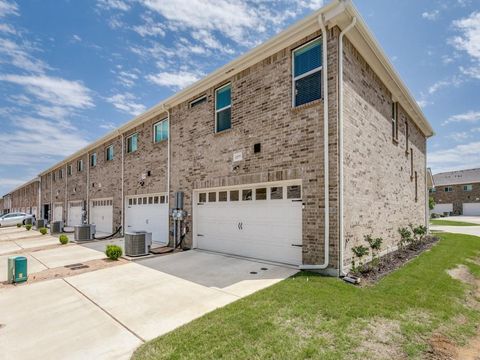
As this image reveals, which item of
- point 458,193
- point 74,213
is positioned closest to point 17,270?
point 74,213

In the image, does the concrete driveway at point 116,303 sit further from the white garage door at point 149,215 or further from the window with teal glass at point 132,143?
Answer: the window with teal glass at point 132,143

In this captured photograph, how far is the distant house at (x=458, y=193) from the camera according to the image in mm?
42625

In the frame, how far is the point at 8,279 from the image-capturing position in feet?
22.7

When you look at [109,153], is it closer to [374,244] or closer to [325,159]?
[325,159]

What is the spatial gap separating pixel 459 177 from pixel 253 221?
51.7m

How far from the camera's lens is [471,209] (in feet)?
141

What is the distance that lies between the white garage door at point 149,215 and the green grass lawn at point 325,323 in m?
7.85

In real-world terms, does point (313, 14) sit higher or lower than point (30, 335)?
higher

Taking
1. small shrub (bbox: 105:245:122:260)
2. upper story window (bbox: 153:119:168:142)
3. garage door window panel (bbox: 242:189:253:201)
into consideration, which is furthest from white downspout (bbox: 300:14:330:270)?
upper story window (bbox: 153:119:168:142)

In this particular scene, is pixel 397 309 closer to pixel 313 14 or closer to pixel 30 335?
pixel 30 335

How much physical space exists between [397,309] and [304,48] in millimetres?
6514

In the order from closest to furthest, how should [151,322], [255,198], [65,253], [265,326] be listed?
[265,326], [151,322], [255,198], [65,253]

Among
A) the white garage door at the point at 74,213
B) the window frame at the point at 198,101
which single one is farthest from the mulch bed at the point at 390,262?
the white garage door at the point at 74,213

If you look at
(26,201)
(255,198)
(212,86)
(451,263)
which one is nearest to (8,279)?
(255,198)
